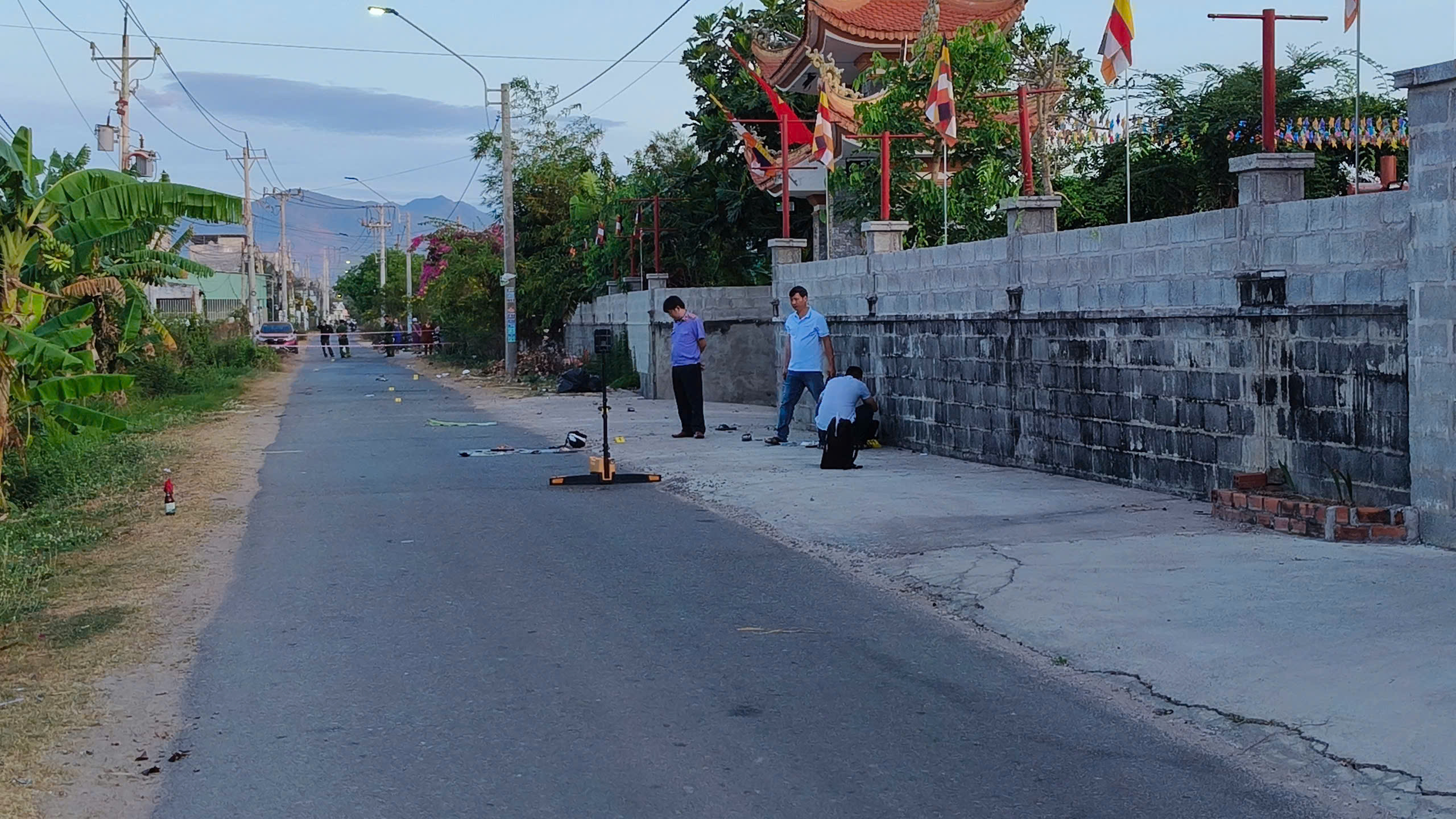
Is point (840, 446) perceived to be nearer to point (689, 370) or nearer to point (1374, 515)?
point (689, 370)

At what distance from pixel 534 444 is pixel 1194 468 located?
10.1 meters

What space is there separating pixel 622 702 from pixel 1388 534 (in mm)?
5364

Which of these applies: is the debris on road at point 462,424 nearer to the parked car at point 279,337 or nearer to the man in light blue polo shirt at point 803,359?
the man in light blue polo shirt at point 803,359

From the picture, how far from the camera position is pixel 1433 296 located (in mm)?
9109

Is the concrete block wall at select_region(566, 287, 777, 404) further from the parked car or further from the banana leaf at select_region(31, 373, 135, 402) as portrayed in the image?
the parked car

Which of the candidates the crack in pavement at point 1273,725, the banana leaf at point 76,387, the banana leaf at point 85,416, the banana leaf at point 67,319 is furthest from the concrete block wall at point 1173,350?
the banana leaf at point 67,319

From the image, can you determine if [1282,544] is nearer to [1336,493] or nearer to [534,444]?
[1336,493]

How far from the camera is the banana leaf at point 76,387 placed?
12.7 m

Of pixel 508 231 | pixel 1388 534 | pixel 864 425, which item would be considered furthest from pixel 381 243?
pixel 1388 534

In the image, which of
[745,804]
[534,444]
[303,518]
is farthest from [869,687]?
[534,444]

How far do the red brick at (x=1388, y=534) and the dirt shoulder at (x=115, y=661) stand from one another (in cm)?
698

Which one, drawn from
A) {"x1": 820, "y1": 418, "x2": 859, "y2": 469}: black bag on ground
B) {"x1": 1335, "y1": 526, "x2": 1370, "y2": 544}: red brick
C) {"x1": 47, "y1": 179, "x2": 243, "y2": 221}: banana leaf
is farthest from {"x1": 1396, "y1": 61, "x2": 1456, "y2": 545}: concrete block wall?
{"x1": 47, "y1": 179, "x2": 243, "y2": 221}: banana leaf

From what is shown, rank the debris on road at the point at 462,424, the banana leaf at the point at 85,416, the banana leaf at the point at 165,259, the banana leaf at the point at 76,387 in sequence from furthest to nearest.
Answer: the banana leaf at the point at 165,259 < the debris on road at the point at 462,424 < the banana leaf at the point at 85,416 < the banana leaf at the point at 76,387

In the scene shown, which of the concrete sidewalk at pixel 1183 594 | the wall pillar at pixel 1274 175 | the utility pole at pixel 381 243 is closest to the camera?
the concrete sidewalk at pixel 1183 594
